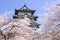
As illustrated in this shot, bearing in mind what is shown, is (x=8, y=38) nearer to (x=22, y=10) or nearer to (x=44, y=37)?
(x=44, y=37)

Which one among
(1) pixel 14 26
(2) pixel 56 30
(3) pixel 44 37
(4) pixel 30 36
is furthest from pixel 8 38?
(2) pixel 56 30

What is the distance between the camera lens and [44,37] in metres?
7.25

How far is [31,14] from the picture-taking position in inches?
1309

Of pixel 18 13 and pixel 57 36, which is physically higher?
pixel 57 36

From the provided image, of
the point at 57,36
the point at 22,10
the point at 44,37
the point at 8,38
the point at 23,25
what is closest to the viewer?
the point at 57,36

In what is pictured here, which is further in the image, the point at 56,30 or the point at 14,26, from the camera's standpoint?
the point at 14,26

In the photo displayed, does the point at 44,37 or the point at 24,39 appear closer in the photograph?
the point at 44,37

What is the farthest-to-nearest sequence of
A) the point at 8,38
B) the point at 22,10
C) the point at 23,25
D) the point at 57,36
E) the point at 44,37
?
the point at 22,10 < the point at 23,25 < the point at 8,38 < the point at 44,37 < the point at 57,36

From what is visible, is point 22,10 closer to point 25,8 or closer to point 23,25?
point 25,8

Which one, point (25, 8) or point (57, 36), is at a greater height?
point (57, 36)

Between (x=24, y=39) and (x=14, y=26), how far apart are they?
814 mm

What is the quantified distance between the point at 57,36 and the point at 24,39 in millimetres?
2132

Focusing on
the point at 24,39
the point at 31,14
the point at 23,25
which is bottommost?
the point at 31,14

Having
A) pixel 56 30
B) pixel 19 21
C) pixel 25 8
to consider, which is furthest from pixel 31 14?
pixel 56 30
